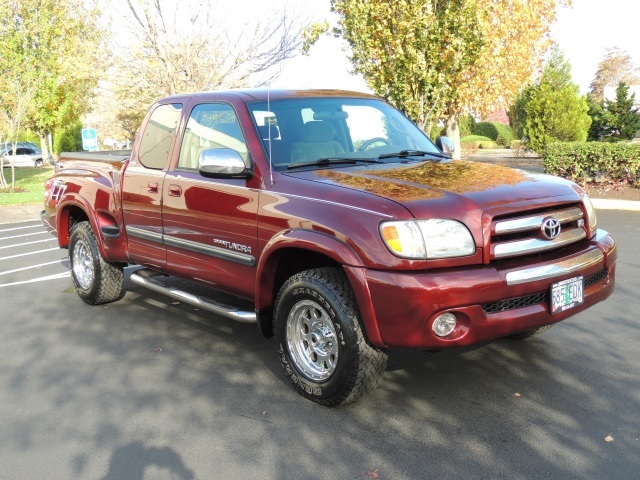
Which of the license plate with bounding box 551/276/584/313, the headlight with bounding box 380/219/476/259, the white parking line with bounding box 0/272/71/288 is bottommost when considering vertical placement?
Answer: the white parking line with bounding box 0/272/71/288

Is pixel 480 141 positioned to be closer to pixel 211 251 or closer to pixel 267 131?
pixel 267 131

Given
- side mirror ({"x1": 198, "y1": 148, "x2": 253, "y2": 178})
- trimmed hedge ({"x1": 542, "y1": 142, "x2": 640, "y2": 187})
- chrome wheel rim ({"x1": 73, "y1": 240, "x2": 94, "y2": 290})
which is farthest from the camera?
trimmed hedge ({"x1": 542, "y1": 142, "x2": 640, "y2": 187})

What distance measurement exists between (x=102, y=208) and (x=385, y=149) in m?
2.78

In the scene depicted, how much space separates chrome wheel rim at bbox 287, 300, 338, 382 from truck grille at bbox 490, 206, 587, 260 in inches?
42.5

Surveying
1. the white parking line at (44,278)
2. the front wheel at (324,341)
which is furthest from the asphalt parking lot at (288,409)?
the white parking line at (44,278)

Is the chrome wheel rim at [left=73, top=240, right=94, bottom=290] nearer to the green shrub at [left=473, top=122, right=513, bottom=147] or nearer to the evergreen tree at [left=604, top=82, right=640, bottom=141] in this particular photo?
the evergreen tree at [left=604, top=82, right=640, bottom=141]

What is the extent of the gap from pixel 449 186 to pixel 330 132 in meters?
1.29

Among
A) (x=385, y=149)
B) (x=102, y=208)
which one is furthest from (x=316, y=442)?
(x=102, y=208)

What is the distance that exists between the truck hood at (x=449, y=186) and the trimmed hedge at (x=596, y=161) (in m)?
11.6

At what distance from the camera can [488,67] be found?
21578 millimetres

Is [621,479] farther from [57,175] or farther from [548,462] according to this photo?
[57,175]

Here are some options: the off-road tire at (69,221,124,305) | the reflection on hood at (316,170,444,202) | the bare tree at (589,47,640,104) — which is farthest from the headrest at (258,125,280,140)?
the bare tree at (589,47,640,104)

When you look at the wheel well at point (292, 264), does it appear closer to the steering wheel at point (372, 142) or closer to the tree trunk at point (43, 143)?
the steering wheel at point (372, 142)

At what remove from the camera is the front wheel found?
12.9 ft
